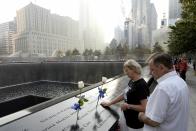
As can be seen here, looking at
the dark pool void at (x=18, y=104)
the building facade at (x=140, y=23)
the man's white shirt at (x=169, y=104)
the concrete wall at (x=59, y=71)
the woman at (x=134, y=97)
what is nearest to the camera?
the man's white shirt at (x=169, y=104)

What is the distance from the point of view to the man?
181cm

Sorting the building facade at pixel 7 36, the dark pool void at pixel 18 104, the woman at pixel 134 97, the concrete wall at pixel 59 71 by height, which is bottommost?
the dark pool void at pixel 18 104

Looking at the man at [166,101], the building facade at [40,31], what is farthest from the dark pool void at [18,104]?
the building facade at [40,31]

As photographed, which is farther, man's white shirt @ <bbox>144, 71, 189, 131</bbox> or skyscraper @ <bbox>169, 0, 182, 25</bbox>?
skyscraper @ <bbox>169, 0, 182, 25</bbox>

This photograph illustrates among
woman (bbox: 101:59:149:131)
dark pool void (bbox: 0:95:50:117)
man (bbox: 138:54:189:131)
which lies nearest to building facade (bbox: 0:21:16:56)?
dark pool void (bbox: 0:95:50:117)

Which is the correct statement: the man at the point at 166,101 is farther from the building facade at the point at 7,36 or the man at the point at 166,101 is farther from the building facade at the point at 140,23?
the building facade at the point at 7,36

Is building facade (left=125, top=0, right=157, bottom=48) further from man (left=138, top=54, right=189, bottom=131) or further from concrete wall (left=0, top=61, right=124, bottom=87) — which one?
man (left=138, top=54, right=189, bottom=131)

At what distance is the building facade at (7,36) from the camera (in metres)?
99.1

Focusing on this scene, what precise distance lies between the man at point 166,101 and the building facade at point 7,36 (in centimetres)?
10350

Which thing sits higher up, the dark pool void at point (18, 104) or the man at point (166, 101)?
the man at point (166, 101)

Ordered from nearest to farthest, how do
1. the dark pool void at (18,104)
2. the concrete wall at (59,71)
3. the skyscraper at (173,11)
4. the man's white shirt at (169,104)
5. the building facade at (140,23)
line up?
1. the man's white shirt at (169,104)
2. the dark pool void at (18,104)
3. the concrete wall at (59,71)
4. the skyscraper at (173,11)
5. the building facade at (140,23)

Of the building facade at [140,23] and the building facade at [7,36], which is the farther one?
the building facade at [7,36]

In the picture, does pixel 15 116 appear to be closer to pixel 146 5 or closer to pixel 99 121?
pixel 99 121

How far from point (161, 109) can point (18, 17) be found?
321 ft
